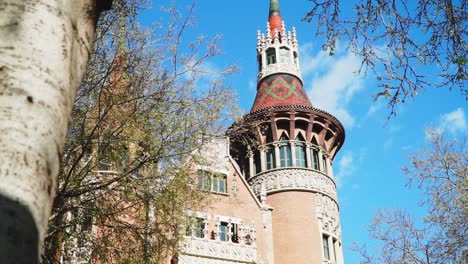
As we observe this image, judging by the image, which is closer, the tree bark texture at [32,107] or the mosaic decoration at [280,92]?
the tree bark texture at [32,107]

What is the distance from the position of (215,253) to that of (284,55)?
12839mm

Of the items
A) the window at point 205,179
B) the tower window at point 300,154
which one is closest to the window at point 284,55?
the tower window at point 300,154

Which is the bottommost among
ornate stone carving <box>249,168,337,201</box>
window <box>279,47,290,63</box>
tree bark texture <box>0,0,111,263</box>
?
tree bark texture <box>0,0,111,263</box>

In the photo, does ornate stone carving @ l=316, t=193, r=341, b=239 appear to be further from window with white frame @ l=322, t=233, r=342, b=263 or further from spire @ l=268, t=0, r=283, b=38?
spire @ l=268, t=0, r=283, b=38

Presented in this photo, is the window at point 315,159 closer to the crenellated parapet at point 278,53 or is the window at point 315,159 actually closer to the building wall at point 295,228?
the building wall at point 295,228

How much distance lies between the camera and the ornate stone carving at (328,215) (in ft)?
75.0

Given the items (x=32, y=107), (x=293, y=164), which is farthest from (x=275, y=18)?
(x=32, y=107)

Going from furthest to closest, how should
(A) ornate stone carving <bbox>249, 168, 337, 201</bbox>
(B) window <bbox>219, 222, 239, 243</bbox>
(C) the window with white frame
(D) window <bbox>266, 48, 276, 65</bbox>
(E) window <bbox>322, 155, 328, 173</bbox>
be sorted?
(D) window <bbox>266, 48, 276, 65</bbox>
(E) window <bbox>322, 155, 328, 173</bbox>
(A) ornate stone carving <bbox>249, 168, 337, 201</bbox>
(C) the window with white frame
(B) window <bbox>219, 222, 239, 243</bbox>

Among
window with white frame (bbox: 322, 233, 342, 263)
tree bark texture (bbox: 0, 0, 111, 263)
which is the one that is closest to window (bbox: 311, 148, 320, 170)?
window with white frame (bbox: 322, 233, 342, 263)

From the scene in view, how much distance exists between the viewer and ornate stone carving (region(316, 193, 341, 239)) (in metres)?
22.9

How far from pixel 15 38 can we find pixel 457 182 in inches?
648

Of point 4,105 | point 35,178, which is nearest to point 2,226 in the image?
point 35,178

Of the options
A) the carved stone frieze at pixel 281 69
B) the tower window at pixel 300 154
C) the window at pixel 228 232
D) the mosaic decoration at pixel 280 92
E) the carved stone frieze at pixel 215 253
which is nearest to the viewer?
the carved stone frieze at pixel 215 253

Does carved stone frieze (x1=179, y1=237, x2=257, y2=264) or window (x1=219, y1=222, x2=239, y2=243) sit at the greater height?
window (x1=219, y1=222, x2=239, y2=243)
